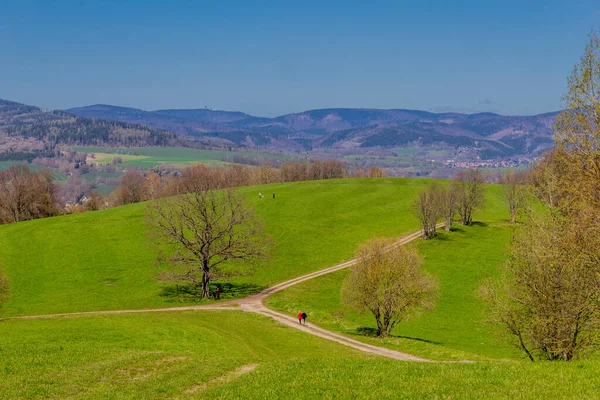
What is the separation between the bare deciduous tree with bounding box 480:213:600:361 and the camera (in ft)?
105

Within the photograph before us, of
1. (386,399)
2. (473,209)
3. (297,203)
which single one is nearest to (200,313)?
(386,399)

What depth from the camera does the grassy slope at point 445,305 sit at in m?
55.6

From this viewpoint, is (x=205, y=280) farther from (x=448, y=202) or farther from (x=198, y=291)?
(x=448, y=202)

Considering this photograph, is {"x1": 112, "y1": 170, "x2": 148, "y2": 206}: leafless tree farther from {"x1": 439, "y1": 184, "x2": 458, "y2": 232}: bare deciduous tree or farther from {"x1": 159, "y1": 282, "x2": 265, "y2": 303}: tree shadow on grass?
{"x1": 439, "y1": 184, "x2": 458, "y2": 232}: bare deciduous tree

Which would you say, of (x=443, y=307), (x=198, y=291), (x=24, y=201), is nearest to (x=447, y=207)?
(x=443, y=307)

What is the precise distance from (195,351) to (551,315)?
91.4ft

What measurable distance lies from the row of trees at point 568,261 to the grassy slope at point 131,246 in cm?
4971

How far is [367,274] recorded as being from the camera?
187 ft

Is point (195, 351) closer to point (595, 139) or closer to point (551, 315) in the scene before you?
point (551, 315)

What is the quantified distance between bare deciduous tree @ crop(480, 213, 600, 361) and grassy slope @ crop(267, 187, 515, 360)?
20.3 ft

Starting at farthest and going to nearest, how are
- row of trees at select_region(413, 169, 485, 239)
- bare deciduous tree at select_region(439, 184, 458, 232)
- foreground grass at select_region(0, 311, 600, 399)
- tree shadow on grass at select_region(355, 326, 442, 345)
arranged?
bare deciduous tree at select_region(439, 184, 458, 232), row of trees at select_region(413, 169, 485, 239), tree shadow on grass at select_region(355, 326, 442, 345), foreground grass at select_region(0, 311, 600, 399)

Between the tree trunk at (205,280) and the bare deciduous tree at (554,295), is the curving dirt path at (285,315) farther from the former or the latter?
the bare deciduous tree at (554,295)

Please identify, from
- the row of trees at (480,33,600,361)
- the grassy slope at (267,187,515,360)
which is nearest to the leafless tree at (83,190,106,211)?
the grassy slope at (267,187,515,360)

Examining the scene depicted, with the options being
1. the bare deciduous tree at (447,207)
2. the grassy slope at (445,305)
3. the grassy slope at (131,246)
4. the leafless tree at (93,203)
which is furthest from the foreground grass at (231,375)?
the leafless tree at (93,203)
